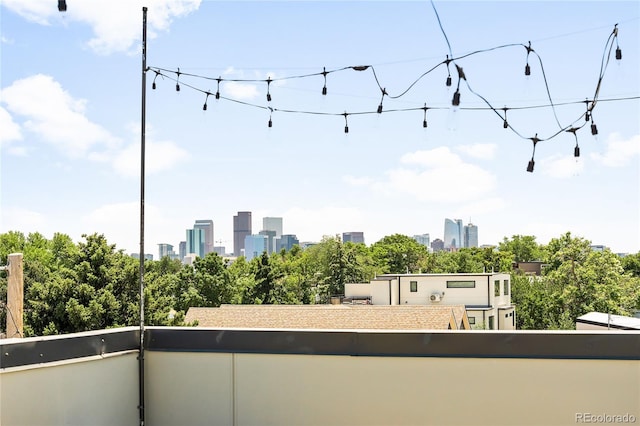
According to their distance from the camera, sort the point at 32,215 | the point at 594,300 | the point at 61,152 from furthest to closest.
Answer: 1. the point at 61,152
2. the point at 32,215
3. the point at 594,300

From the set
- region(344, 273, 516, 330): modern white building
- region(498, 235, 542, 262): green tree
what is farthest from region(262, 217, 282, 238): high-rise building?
region(344, 273, 516, 330): modern white building

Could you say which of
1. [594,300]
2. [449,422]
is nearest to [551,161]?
[594,300]

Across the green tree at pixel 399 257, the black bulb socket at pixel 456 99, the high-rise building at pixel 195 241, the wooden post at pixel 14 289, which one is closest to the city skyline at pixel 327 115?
the black bulb socket at pixel 456 99

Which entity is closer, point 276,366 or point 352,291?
point 276,366

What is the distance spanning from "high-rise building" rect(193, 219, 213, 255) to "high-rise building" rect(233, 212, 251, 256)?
624 cm

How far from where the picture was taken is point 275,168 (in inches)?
2948

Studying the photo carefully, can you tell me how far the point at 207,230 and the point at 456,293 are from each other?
108 meters

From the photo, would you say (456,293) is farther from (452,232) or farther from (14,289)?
(452,232)

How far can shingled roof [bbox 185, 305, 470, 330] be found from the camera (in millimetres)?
16359

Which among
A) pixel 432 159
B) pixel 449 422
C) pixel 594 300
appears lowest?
pixel 594 300

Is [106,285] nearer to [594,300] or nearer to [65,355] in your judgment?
[65,355]

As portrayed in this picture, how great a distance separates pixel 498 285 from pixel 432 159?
2158 inches

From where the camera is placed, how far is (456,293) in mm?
24234

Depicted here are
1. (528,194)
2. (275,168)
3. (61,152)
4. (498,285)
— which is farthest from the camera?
(275,168)
